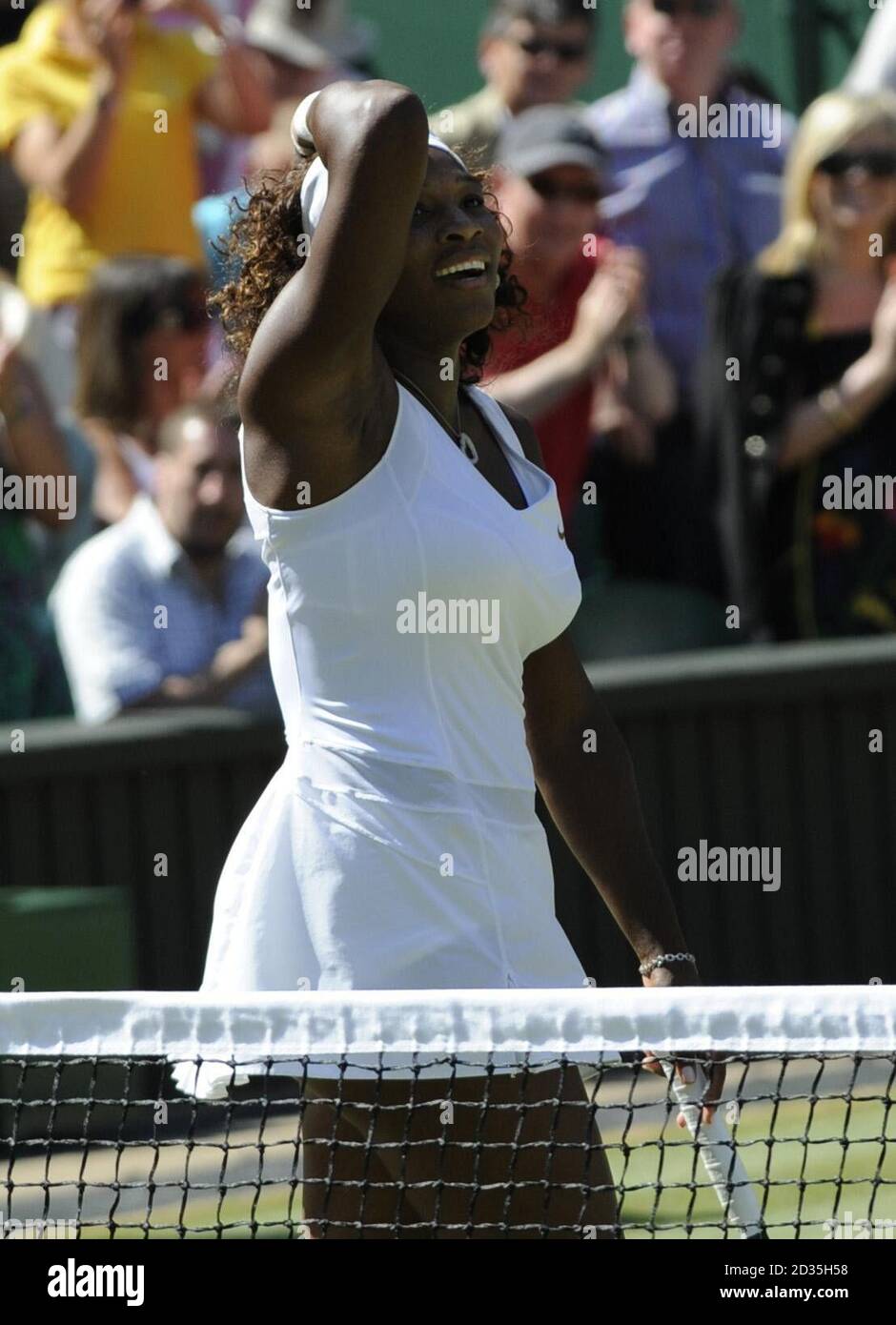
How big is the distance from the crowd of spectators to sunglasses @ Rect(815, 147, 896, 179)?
0.01 meters

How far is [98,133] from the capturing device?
8.25 m

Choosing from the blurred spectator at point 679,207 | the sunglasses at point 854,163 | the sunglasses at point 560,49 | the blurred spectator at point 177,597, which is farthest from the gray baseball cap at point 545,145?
the blurred spectator at point 177,597

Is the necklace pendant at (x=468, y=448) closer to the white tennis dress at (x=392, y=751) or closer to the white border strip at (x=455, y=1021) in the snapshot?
the white tennis dress at (x=392, y=751)

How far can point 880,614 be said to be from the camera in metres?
8.81

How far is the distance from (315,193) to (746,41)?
5.82 meters

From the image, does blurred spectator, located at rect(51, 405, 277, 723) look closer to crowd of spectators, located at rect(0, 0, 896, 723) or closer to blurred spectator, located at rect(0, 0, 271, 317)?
crowd of spectators, located at rect(0, 0, 896, 723)

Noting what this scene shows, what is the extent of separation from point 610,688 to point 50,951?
2.14 m

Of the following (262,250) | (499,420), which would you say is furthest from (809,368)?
(262,250)

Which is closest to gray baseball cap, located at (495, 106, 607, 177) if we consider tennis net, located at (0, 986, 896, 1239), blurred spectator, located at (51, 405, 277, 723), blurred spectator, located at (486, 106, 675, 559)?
blurred spectator, located at (486, 106, 675, 559)

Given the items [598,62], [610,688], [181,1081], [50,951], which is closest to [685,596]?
[610,688]

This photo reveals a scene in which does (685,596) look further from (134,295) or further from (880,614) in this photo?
(134,295)

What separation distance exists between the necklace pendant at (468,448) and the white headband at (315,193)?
1.27 feet

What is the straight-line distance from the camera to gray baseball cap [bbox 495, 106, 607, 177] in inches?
319

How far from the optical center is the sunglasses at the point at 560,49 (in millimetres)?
8498
